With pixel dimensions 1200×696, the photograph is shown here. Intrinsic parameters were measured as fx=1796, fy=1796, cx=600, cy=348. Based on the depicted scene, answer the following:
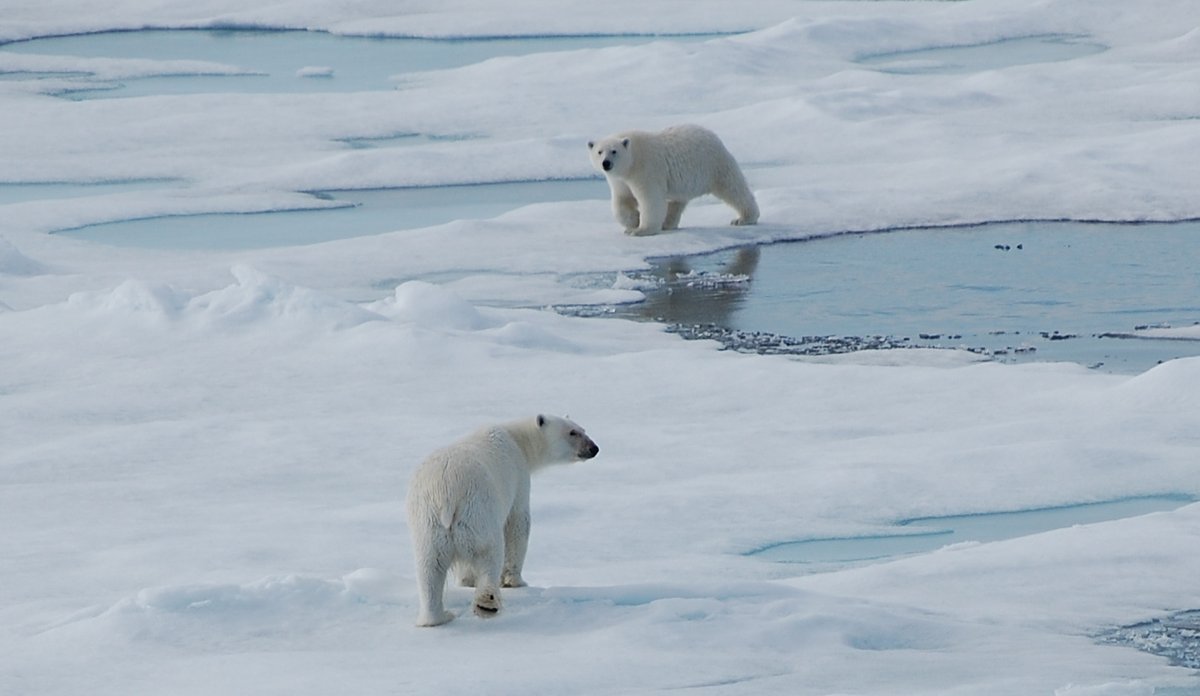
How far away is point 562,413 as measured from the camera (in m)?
7.17

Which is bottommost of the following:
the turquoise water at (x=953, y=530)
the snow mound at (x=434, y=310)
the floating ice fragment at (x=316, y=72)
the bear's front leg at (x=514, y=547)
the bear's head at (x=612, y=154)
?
the turquoise water at (x=953, y=530)

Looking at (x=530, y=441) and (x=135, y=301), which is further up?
(x=530, y=441)

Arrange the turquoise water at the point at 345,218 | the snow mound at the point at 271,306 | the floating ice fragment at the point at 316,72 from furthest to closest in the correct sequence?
1. the floating ice fragment at the point at 316,72
2. the turquoise water at the point at 345,218
3. the snow mound at the point at 271,306

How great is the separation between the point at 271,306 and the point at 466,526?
14.8ft

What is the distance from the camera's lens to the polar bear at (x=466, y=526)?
424cm

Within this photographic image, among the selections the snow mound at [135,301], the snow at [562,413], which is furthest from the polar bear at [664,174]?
the snow mound at [135,301]

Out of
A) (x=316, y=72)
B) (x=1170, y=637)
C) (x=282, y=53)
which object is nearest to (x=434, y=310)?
(x=1170, y=637)

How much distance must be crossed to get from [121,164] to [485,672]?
39.1 feet

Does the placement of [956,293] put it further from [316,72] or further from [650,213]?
[316,72]

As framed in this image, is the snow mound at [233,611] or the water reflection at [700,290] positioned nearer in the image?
the snow mound at [233,611]

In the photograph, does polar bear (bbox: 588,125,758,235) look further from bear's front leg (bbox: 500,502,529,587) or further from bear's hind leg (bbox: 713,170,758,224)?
bear's front leg (bbox: 500,502,529,587)

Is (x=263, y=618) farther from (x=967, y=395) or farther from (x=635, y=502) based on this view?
(x=967, y=395)

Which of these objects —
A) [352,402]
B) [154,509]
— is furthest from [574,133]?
[154,509]

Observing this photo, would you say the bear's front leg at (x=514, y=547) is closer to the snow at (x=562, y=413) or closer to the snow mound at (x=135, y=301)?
the snow at (x=562, y=413)
